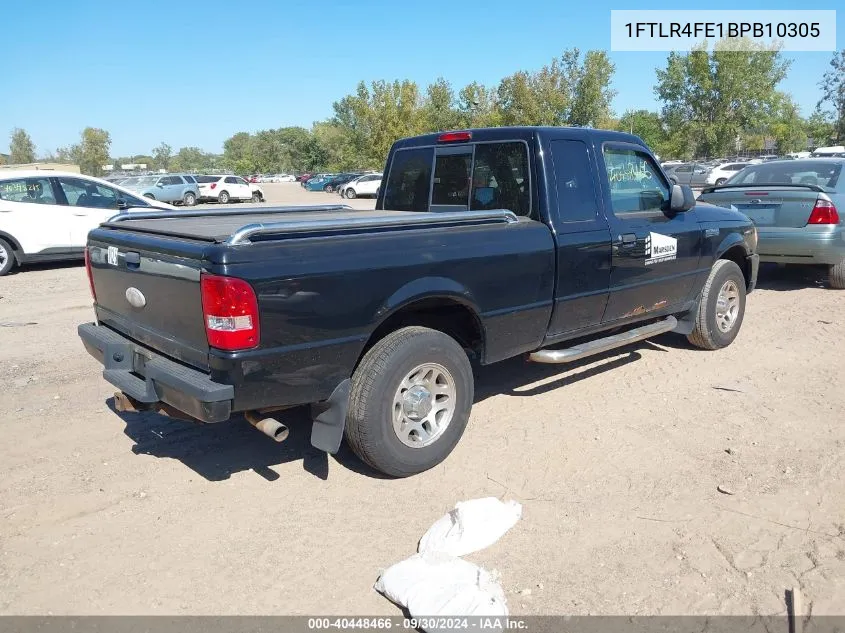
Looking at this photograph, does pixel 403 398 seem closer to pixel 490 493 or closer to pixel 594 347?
pixel 490 493

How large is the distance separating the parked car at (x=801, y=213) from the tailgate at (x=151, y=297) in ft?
24.9

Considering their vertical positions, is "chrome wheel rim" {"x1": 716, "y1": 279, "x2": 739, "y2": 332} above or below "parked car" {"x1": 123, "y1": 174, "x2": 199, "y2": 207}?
below

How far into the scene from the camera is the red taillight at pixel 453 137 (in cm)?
503

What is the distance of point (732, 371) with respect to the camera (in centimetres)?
579

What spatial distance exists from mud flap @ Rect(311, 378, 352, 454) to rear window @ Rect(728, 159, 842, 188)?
25.9 feet

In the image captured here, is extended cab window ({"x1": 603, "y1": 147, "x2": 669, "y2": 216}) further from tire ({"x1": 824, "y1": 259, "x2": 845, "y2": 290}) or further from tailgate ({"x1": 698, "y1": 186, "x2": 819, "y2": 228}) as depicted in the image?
tire ({"x1": 824, "y1": 259, "x2": 845, "y2": 290})

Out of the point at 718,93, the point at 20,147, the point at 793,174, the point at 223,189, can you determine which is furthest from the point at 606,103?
the point at 20,147

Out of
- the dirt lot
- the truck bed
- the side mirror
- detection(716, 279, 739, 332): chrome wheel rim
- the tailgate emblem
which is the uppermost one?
the truck bed

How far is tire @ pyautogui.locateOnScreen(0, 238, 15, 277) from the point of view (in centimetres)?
1058

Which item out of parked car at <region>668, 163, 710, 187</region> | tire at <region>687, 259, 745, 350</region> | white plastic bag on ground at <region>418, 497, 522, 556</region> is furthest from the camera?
parked car at <region>668, 163, 710, 187</region>

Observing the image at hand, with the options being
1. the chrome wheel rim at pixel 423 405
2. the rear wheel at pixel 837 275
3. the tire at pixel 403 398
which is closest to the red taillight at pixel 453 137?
the tire at pixel 403 398

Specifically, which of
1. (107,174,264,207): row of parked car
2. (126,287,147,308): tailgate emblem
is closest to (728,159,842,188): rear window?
(126,287,147,308): tailgate emblem

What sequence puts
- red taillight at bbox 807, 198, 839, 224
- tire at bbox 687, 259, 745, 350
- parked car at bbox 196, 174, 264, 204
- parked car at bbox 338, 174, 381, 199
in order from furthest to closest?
parked car at bbox 338, 174, 381, 199 → parked car at bbox 196, 174, 264, 204 → red taillight at bbox 807, 198, 839, 224 → tire at bbox 687, 259, 745, 350

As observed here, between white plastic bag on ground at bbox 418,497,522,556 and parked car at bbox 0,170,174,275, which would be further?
parked car at bbox 0,170,174,275
